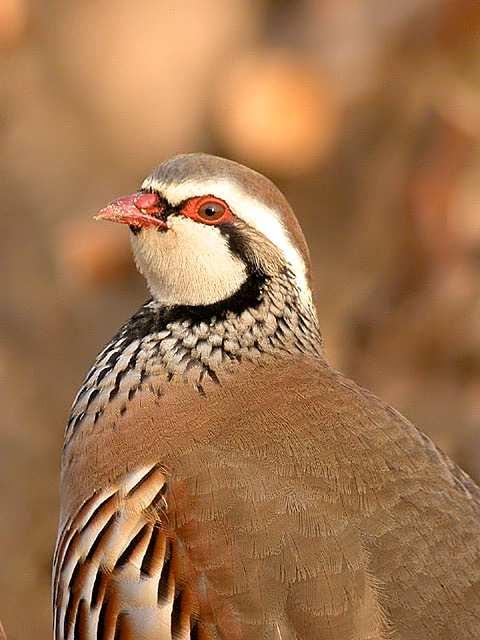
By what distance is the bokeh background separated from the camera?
7.30 metres

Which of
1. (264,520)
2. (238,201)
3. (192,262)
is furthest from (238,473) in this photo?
(238,201)

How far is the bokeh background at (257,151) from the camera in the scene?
23.9ft

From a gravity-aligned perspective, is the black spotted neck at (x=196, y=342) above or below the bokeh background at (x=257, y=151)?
below

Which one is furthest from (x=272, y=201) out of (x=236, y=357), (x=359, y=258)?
(x=359, y=258)

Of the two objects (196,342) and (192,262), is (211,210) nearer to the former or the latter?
(192,262)

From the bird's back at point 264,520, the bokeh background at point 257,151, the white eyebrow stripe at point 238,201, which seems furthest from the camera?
the bokeh background at point 257,151

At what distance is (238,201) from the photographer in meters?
3.55

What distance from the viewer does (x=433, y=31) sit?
9164 mm

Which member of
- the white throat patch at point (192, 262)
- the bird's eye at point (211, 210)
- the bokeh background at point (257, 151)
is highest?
the bokeh background at point (257, 151)

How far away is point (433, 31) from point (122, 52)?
2411 mm

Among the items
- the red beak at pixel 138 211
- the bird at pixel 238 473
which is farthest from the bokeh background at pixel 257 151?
the red beak at pixel 138 211

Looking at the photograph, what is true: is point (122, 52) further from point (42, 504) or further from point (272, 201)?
point (272, 201)

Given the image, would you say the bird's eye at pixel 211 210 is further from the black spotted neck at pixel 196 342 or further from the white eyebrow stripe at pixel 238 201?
the black spotted neck at pixel 196 342

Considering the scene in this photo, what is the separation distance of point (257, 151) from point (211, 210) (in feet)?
17.1
